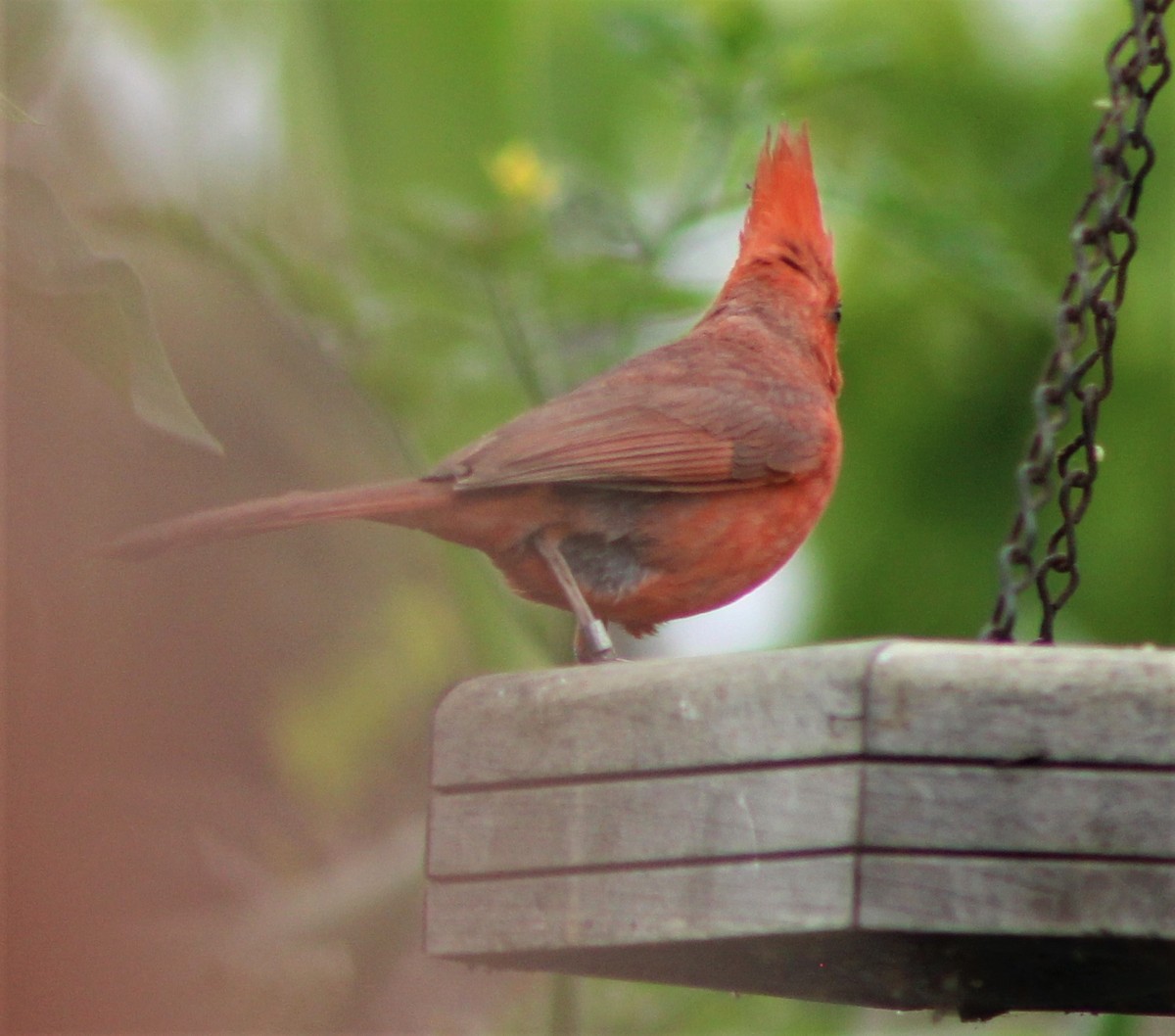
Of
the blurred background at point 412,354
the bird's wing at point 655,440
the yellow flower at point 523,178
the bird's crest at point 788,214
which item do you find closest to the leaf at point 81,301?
the blurred background at point 412,354

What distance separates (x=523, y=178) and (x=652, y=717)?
1561 millimetres

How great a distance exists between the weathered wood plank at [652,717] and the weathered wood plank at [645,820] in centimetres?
2

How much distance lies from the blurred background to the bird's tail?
0.24 ft

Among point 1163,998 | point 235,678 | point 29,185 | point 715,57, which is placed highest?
point 715,57

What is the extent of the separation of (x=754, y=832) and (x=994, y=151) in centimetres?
318

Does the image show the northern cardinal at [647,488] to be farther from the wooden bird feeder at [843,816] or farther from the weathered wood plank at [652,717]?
the wooden bird feeder at [843,816]

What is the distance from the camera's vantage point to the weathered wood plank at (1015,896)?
185 cm

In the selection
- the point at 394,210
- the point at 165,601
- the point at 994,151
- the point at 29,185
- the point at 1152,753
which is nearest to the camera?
the point at 29,185

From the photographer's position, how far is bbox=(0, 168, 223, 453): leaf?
4.95ft

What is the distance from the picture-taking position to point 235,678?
10.9 feet

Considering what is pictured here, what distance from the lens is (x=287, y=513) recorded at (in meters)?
2.59

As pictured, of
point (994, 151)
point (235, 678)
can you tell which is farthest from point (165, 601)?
point (994, 151)

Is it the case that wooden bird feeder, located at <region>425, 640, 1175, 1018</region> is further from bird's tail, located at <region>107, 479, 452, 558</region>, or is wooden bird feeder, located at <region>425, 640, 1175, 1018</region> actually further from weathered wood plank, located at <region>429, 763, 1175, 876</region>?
bird's tail, located at <region>107, 479, 452, 558</region>

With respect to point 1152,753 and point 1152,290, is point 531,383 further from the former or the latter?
point 1152,290
